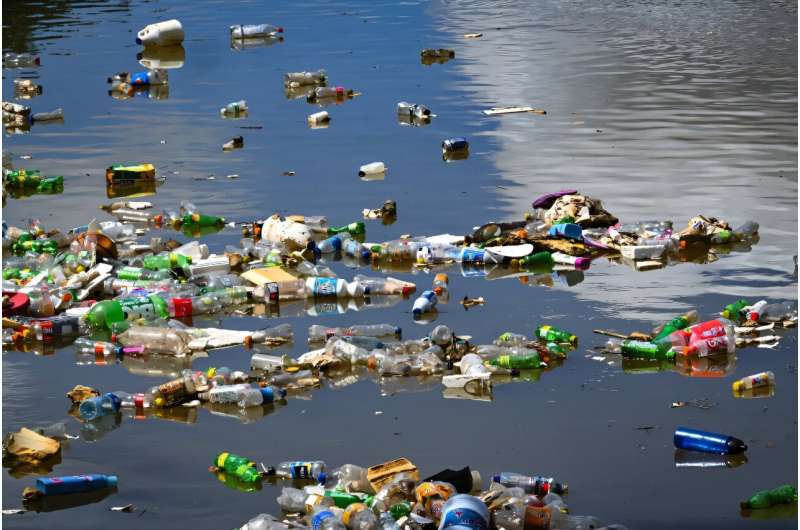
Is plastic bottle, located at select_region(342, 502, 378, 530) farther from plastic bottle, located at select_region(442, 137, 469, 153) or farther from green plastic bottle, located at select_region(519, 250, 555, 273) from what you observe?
plastic bottle, located at select_region(442, 137, 469, 153)

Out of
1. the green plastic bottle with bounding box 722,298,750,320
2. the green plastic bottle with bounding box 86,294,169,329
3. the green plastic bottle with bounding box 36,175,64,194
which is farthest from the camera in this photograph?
the green plastic bottle with bounding box 36,175,64,194

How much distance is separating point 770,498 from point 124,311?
5.62m

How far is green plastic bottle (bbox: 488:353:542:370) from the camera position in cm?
1027

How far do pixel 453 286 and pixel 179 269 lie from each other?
7.83 ft

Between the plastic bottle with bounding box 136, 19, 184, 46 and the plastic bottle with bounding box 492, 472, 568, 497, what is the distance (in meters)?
21.3

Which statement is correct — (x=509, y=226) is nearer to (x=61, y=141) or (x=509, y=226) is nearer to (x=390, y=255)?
(x=390, y=255)

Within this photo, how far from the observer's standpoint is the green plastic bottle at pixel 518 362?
10.3 m

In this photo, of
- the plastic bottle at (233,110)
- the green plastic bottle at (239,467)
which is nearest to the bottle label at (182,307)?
the green plastic bottle at (239,467)

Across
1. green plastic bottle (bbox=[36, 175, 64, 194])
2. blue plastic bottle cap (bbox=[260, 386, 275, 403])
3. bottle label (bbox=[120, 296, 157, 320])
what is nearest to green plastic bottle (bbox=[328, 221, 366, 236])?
bottle label (bbox=[120, 296, 157, 320])

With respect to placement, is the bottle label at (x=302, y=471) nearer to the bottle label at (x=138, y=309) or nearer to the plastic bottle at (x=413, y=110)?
the bottle label at (x=138, y=309)

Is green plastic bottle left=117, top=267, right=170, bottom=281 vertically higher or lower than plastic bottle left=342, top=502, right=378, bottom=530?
lower

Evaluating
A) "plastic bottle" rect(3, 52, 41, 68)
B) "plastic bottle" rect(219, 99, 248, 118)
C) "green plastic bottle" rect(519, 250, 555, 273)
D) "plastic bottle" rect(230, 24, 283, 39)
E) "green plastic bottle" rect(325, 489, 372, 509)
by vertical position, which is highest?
"green plastic bottle" rect(325, 489, 372, 509)

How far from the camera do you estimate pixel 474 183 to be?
16156 mm

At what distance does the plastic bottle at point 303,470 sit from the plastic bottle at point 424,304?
3322mm
